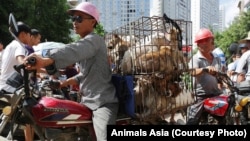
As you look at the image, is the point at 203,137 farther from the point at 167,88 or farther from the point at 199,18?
the point at 199,18

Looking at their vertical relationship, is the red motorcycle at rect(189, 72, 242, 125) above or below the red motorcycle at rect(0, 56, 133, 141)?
A: below

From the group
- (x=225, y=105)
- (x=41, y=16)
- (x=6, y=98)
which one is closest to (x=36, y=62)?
(x=6, y=98)

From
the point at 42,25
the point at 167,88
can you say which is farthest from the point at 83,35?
the point at 42,25

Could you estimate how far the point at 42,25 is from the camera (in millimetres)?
19891

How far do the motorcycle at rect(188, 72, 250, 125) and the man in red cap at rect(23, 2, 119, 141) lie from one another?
1.63 m

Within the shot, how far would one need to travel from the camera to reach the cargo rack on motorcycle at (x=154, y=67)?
149 inches

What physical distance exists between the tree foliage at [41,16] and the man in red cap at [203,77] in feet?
39.7

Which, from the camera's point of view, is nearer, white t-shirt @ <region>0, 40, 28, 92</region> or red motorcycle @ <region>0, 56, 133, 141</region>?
red motorcycle @ <region>0, 56, 133, 141</region>

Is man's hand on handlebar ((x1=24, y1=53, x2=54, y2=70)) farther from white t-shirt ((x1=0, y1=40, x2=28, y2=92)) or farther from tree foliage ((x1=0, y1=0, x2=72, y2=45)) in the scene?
tree foliage ((x1=0, y1=0, x2=72, y2=45))

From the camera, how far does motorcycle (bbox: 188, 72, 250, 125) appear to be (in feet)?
15.3

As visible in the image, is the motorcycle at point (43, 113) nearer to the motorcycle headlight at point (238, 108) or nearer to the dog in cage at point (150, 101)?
the dog in cage at point (150, 101)

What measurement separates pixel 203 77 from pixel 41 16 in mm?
16015

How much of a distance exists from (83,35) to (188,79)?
1.35 m

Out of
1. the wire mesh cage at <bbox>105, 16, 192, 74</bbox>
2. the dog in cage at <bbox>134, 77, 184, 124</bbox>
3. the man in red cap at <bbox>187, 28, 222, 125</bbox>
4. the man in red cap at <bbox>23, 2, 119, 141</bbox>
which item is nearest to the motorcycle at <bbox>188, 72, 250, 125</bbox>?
the man in red cap at <bbox>187, 28, 222, 125</bbox>
